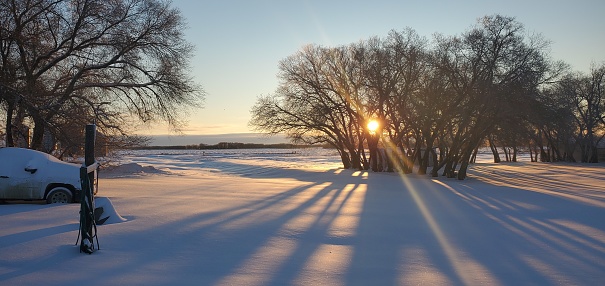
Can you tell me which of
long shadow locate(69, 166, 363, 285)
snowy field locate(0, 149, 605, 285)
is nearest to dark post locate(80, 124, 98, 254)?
snowy field locate(0, 149, 605, 285)

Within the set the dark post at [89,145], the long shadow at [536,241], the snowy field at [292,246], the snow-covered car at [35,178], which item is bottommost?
the long shadow at [536,241]

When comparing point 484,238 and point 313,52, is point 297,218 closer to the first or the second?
point 484,238

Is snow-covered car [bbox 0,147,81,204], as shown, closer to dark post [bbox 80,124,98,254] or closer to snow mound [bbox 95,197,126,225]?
snow mound [bbox 95,197,126,225]

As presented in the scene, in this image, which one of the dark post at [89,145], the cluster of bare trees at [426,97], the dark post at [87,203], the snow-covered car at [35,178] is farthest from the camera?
the cluster of bare trees at [426,97]

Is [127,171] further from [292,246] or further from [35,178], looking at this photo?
[292,246]

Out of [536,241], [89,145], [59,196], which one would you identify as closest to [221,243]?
[89,145]

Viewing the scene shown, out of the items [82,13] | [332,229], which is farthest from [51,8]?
[332,229]

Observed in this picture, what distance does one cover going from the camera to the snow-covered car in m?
12.2

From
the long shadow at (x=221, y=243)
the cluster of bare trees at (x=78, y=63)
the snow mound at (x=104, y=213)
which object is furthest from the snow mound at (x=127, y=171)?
the snow mound at (x=104, y=213)

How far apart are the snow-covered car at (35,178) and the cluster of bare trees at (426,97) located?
2285 centimetres

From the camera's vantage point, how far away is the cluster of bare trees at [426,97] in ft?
93.1

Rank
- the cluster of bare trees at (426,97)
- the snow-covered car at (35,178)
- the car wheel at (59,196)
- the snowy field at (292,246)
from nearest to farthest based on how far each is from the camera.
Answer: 1. the snowy field at (292,246)
2. the snow-covered car at (35,178)
3. the car wheel at (59,196)
4. the cluster of bare trees at (426,97)

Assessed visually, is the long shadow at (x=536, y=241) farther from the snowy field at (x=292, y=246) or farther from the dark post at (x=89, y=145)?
the dark post at (x=89, y=145)

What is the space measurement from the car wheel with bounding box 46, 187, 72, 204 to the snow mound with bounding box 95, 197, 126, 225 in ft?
11.6
